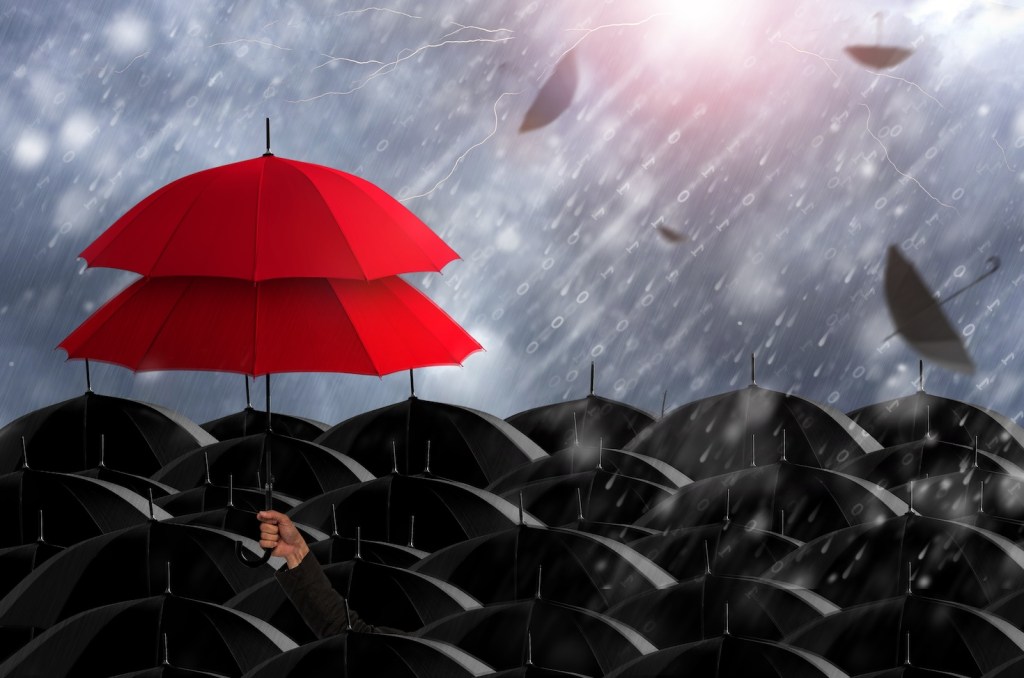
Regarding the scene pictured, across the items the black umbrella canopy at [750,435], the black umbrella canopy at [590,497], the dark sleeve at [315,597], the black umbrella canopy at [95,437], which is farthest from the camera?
the black umbrella canopy at [750,435]

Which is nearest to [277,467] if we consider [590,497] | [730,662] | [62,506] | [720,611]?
[590,497]

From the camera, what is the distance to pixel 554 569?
2641cm

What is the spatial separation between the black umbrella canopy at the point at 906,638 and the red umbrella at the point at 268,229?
951 centimetres

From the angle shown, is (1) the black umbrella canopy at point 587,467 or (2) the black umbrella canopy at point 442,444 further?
A: (2) the black umbrella canopy at point 442,444

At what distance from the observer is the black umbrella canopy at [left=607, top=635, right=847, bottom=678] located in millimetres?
20062

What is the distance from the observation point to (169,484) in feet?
118

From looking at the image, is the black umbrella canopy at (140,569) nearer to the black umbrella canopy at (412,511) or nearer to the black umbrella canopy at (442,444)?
the black umbrella canopy at (412,511)

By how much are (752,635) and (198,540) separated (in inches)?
278

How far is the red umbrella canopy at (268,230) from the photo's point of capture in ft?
44.7

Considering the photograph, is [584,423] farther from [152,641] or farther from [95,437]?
[152,641]

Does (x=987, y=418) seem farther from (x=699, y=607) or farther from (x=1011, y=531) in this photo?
(x=699, y=607)

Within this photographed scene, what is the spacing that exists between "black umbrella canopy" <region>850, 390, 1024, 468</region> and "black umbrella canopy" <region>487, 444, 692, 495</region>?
5886 millimetres

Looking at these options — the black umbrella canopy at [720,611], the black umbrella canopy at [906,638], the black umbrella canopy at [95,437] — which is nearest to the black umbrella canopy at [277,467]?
the black umbrella canopy at [95,437]

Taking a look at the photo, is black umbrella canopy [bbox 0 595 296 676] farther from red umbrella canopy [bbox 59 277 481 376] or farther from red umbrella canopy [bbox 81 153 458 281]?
red umbrella canopy [bbox 59 277 481 376]
